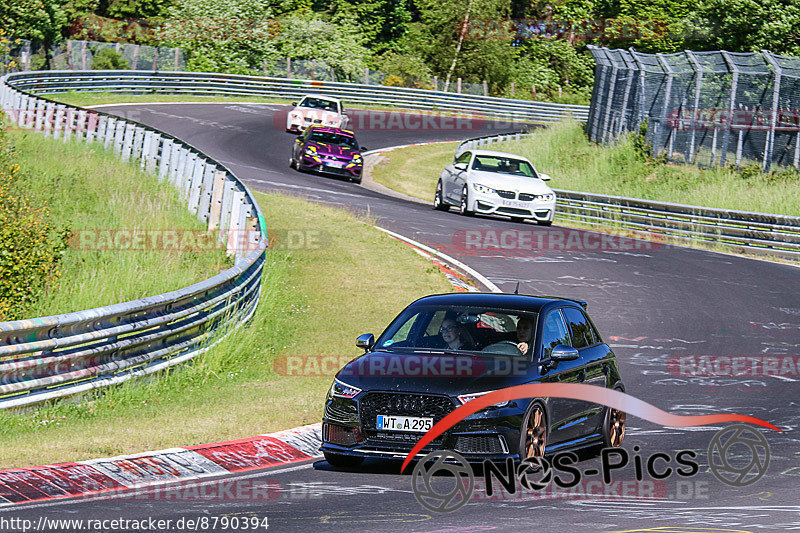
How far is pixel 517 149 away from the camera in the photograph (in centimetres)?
4709

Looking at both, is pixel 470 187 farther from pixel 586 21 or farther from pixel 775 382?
pixel 586 21

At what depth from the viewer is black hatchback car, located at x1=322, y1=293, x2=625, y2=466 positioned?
349 inches

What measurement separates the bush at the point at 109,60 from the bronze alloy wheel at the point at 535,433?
52407 mm

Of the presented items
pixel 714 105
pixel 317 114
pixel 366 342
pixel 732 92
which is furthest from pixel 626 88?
pixel 366 342

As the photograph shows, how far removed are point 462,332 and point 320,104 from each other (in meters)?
37.1

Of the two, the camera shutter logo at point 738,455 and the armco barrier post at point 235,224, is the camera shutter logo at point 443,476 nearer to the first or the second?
the camera shutter logo at point 738,455

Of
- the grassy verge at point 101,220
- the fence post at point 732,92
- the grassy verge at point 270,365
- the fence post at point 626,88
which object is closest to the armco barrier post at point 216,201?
the grassy verge at point 101,220

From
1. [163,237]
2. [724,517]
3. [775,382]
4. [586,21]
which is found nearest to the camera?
[724,517]

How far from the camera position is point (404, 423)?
8930mm

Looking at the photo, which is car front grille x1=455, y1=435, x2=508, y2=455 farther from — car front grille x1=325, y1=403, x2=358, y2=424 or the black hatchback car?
car front grille x1=325, y1=403, x2=358, y2=424

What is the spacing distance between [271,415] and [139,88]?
148ft

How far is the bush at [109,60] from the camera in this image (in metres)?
58.3

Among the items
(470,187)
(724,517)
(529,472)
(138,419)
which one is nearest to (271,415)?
(138,419)

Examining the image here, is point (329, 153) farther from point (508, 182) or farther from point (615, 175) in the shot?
point (508, 182)
